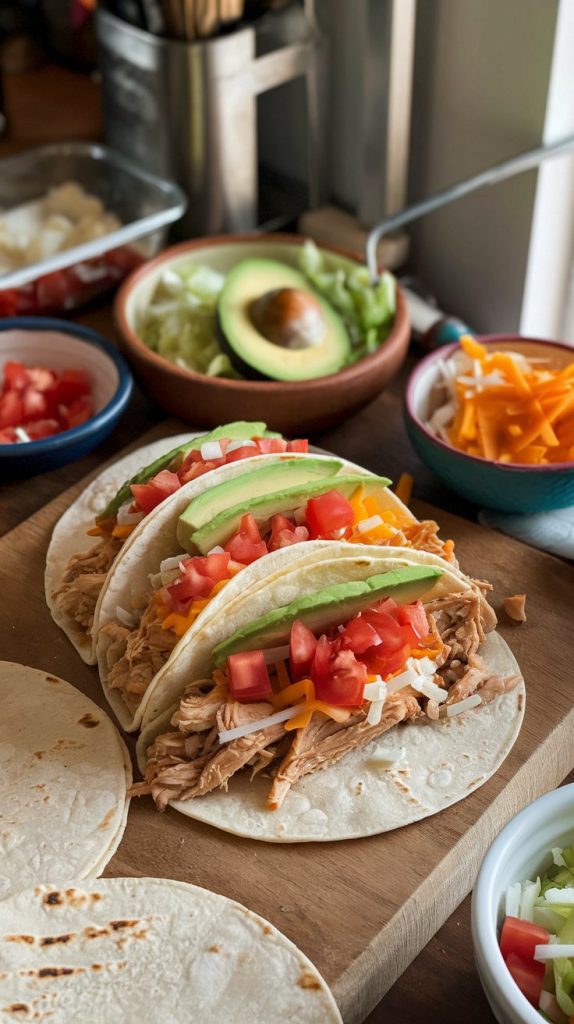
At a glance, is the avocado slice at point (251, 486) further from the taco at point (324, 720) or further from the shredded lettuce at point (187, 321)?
the shredded lettuce at point (187, 321)

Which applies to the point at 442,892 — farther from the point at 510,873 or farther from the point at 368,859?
the point at 510,873

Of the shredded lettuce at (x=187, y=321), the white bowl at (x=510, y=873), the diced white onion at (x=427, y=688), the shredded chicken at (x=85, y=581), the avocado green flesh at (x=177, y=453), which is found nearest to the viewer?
the white bowl at (x=510, y=873)

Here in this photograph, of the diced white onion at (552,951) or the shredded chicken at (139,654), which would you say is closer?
the diced white onion at (552,951)

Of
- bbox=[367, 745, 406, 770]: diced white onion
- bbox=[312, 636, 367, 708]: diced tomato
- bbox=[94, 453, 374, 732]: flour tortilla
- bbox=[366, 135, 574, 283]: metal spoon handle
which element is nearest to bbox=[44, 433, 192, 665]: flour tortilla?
bbox=[94, 453, 374, 732]: flour tortilla

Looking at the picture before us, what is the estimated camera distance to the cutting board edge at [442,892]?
2221 mm

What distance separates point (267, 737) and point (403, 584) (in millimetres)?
431

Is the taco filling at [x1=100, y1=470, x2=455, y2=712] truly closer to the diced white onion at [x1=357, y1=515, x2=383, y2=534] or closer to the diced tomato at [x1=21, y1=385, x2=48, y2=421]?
the diced white onion at [x1=357, y1=515, x2=383, y2=534]

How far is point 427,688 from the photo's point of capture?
8.61 ft

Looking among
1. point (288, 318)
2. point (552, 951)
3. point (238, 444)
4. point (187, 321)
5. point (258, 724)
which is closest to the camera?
point (552, 951)

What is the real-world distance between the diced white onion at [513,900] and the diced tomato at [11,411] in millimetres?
2028

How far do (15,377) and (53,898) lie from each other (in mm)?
1755

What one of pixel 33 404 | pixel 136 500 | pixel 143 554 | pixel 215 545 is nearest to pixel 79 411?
pixel 33 404

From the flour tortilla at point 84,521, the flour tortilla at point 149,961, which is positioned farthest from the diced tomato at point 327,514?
the flour tortilla at point 149,961

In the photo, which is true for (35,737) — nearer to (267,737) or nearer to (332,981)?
(267,737)
